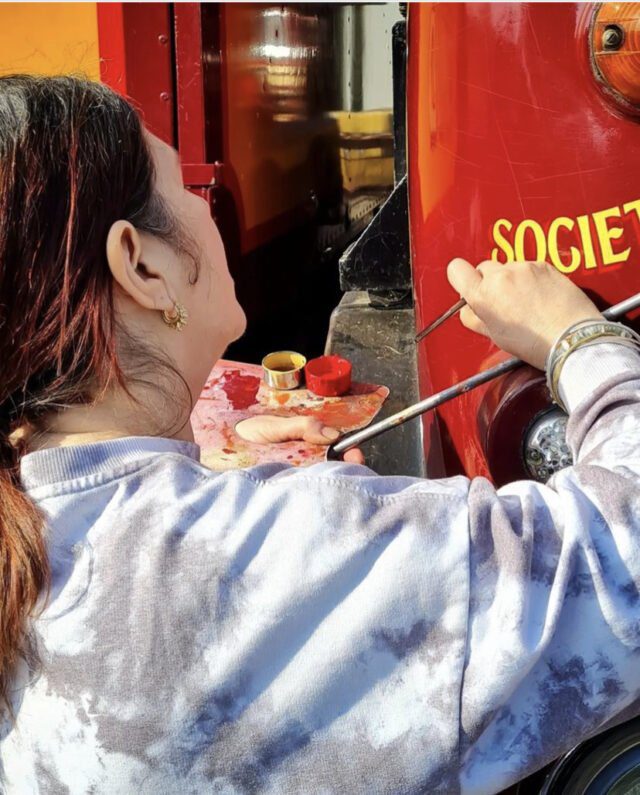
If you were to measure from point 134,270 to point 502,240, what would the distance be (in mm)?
733

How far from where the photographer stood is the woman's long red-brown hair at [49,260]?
79 centimetres

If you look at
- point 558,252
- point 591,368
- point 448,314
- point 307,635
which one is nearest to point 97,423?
point 307,635

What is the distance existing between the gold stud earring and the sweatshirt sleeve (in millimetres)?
345

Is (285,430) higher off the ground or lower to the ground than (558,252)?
lower

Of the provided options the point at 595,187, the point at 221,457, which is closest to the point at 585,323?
the point at 595,187

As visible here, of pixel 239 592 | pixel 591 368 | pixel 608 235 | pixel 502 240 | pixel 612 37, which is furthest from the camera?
pixel 502 240

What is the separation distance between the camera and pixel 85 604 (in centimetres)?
73

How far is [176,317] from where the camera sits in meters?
0.94

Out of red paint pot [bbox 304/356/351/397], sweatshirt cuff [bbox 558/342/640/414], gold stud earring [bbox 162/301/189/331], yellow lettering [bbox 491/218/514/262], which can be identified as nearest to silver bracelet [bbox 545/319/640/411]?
sweatshirt cuff [bbox 558/342/640/414]

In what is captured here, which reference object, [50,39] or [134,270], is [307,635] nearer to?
[134,270]

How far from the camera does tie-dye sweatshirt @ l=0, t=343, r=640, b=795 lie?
73 centimetres

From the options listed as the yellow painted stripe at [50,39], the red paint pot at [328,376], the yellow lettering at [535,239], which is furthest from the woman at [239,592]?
the yellow painted stripe at [50,39]

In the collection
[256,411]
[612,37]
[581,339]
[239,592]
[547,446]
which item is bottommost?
[256,411]

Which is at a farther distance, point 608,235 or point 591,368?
point 608,235
